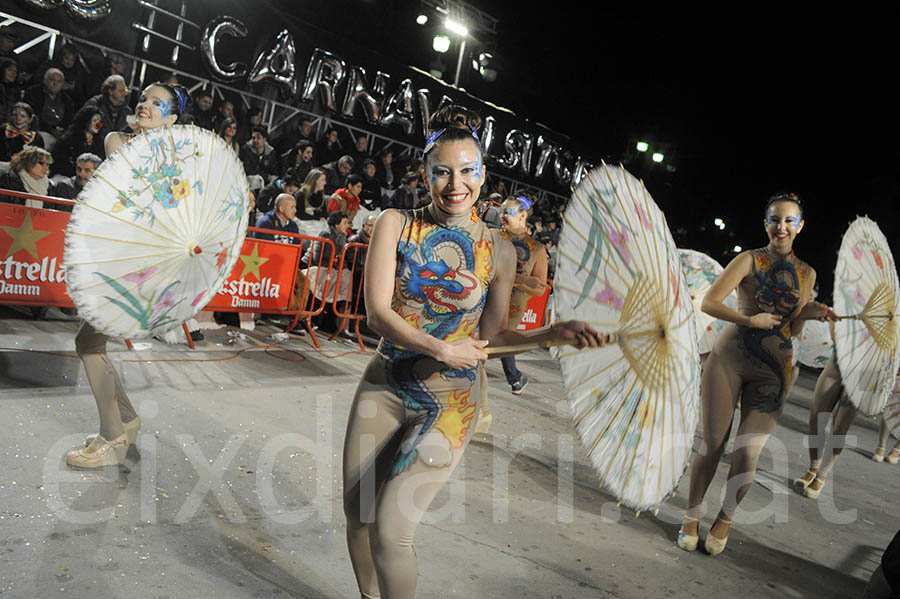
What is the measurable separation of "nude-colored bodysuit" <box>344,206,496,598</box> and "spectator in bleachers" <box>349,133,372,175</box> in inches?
454

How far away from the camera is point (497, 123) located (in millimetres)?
18156

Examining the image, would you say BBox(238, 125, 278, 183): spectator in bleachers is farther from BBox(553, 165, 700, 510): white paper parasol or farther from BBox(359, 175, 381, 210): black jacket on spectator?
BBox(553, 165, 700, 510): white paper parasol

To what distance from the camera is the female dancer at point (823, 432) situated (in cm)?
634

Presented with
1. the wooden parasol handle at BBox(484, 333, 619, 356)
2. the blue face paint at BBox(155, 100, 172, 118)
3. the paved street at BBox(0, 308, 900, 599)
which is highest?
the blue face paint at BBox(155, 100, 172, 118)

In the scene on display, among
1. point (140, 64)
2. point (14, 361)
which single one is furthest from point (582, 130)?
point (14, 361)

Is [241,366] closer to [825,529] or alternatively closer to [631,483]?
[631,483]

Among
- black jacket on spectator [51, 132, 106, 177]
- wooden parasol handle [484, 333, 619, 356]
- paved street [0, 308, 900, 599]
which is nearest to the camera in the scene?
wooden parasol handle [484, 333, 619, 356]

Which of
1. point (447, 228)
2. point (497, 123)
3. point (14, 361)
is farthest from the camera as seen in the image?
point (497, 123)

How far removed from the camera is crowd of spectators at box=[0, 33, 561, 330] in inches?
308

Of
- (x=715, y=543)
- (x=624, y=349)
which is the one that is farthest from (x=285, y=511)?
(x=715, y=543)

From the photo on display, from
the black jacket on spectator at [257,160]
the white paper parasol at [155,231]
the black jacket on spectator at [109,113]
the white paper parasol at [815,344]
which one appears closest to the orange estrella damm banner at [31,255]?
the white paper parasol at [155,231]

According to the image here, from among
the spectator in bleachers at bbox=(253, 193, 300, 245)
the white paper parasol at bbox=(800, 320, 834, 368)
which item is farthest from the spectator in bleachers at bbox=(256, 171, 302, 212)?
the white paper parasol at bbox=(800, 320, 834, 368)

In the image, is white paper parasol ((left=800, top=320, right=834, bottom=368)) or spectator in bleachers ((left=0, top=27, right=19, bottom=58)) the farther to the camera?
white paper parasol ((left=800, top=320, right=834, bottom=368))

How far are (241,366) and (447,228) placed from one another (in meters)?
4.75
